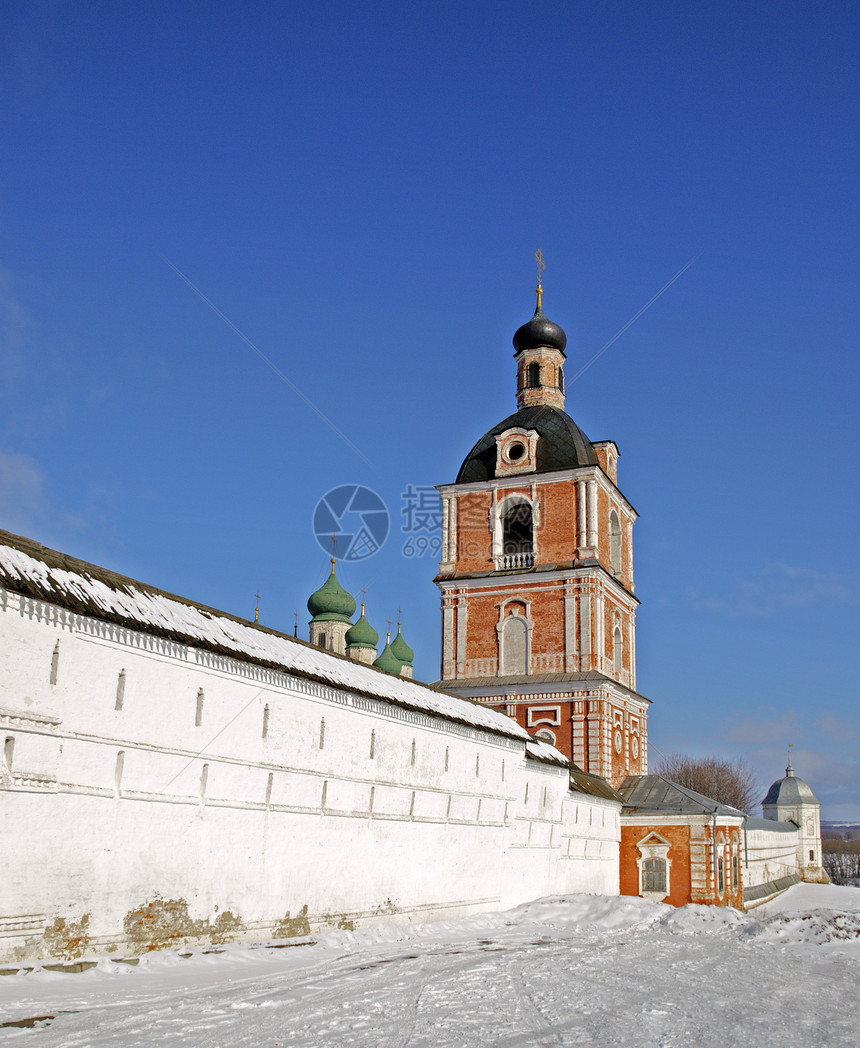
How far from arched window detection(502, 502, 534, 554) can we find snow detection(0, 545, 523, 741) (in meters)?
12.5

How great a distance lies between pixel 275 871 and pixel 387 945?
1773mm

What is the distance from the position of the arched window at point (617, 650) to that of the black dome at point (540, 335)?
9758mm

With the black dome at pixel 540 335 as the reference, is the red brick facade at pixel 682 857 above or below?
below

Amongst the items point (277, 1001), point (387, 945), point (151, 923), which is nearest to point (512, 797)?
point (387, 945)

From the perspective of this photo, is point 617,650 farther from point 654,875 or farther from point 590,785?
point 654,875

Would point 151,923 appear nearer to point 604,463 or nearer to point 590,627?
point 590,627

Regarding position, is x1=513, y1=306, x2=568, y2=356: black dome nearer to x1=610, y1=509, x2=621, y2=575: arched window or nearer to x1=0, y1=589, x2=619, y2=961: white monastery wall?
x1=610, y1=509, x2=621, y2=575: arched window

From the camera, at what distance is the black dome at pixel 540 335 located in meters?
33.4

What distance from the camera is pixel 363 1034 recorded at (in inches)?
270

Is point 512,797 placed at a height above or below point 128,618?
below

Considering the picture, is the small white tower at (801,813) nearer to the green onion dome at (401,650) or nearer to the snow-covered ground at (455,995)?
the green onion dome at (401,650)

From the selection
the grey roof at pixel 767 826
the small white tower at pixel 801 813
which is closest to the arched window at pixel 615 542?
the grey roof at pixel 767 826

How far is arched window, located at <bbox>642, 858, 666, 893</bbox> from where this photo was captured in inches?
979

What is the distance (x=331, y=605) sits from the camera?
4631 centimetres
